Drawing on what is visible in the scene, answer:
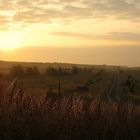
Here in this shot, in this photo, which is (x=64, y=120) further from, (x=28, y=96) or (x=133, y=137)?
(x=133, y=137)

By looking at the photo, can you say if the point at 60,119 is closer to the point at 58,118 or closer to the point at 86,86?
the point at 58,118

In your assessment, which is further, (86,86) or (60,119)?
(86,86)

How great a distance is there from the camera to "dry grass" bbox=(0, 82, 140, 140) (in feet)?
32.2

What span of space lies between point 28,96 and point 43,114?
16.7 inches

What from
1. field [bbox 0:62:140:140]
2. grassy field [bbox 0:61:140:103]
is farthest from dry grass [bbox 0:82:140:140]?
grassy field [bbox 0:61:140:103]

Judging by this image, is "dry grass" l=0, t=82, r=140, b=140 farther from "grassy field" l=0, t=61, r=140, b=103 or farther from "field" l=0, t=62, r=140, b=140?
"grassy field" l=0, t=61, r=140, b=103

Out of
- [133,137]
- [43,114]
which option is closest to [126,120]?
[133,137]

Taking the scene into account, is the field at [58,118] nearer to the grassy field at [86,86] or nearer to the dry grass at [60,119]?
the dry grass at [60,119]

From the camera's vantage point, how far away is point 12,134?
31.4ft

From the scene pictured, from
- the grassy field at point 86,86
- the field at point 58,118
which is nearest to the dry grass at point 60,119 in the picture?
the field at point 58,118

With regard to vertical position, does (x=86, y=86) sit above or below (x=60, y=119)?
below

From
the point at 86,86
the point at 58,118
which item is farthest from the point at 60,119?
the point at 86,86

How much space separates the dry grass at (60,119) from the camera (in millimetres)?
9805

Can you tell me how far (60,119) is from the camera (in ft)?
33.8
